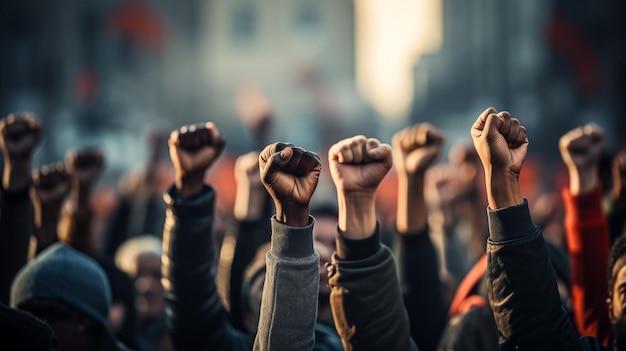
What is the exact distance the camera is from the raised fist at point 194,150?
11.2 ft

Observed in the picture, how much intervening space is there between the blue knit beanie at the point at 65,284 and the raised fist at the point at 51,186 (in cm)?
48

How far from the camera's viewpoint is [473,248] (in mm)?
6223

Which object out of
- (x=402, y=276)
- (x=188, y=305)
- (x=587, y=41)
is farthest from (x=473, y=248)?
(x=587, y=41)

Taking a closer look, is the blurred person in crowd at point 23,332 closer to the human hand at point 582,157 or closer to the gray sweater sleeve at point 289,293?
the gray sweater sleeve at point 289,293

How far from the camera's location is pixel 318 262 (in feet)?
9.23

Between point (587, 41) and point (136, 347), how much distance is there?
2554 cm

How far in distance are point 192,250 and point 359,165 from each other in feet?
2.67

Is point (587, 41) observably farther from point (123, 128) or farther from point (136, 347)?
point (136, 347)

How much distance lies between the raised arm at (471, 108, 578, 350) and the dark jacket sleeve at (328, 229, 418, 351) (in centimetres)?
34

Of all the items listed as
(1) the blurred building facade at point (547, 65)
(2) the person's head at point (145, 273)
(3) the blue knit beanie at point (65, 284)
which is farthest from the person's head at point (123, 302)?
(1) the blurred building facade at point (547, 65)

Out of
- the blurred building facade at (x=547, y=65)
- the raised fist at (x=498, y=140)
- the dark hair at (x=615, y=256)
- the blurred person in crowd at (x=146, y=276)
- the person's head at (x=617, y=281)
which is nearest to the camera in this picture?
the raised fist at (x=498, y=140)

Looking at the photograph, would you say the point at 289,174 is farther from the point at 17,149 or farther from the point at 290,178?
the point at 17,149

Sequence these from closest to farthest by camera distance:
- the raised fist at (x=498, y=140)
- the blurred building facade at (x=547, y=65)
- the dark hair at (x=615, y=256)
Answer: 1. the raised fist at (x=498, y=140)
2. the dark hair at (x=615, y=256)
3. the blurred building facade at (x=547, y=65)

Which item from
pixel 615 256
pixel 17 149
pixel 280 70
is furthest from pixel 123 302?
pixel 280 70
